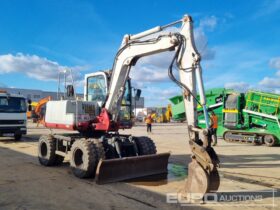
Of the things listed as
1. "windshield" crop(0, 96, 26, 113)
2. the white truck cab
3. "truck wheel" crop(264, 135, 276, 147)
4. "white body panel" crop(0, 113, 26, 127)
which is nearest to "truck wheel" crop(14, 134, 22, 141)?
the white truck cab

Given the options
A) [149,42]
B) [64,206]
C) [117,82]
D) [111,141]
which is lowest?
[64,206]

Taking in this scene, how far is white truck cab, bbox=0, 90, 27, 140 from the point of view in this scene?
1678cm

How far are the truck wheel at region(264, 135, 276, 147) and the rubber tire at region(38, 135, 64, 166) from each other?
37.3 feet

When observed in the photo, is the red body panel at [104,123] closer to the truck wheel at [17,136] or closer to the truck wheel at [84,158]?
the truck wheel at [84,158]

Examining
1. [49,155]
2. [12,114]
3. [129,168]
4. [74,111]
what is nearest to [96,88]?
[74,111]

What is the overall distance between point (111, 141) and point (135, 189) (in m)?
1.89

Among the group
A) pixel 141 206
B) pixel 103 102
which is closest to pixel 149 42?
pixel 103 102

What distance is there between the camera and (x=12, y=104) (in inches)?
674

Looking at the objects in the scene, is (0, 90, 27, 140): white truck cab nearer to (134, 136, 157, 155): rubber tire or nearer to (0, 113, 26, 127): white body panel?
(0, 113, 26, 127): white body panel

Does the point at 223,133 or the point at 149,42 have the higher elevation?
the point at 149,42

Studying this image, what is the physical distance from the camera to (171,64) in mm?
7547

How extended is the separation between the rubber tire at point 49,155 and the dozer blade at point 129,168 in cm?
284

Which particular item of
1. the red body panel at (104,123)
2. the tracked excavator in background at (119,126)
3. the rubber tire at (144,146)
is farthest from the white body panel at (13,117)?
the rubber tire at (144,146)

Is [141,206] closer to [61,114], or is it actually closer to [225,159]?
[61,114]
